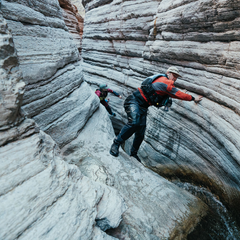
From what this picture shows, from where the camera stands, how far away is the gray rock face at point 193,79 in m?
3.53

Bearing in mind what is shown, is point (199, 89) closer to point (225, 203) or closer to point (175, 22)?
point (175, 22)

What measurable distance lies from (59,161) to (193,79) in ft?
13.1

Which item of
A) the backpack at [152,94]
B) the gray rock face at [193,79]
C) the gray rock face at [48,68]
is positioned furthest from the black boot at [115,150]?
the gray rock face at [193,79]

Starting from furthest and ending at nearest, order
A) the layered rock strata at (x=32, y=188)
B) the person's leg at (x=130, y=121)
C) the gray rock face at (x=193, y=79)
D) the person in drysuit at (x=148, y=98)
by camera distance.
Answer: the person's leg at (x=130, y=121) → the person in drysuit at (x=148, y=98) → the gray rock face at (x=193, y=79) → the layered rock strata at (x=32, y=188)

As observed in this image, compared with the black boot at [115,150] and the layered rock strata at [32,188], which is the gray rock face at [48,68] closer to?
the black boot at [115,150]

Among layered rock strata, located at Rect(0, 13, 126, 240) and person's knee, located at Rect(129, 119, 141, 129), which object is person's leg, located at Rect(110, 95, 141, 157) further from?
layered rock strata, located at Rect(0, 13, 126, 240)

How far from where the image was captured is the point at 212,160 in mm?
4125

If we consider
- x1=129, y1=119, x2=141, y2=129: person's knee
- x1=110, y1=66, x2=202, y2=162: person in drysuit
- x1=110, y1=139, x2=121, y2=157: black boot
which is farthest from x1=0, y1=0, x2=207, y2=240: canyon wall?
x1=129, y1=119, x2=141, y2=129: person's knee

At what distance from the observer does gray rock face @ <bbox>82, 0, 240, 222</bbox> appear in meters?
3.53

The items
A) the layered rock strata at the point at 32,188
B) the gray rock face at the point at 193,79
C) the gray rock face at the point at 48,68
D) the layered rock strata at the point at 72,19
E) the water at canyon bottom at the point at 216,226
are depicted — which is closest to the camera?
the layered rock strata at the point at 32,188

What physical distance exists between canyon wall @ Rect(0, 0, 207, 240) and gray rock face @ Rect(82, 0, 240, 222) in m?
1.07

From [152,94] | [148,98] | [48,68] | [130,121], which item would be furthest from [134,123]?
[48,68]

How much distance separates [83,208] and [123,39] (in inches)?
314

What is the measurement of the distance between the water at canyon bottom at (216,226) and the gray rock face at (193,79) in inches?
9.4
